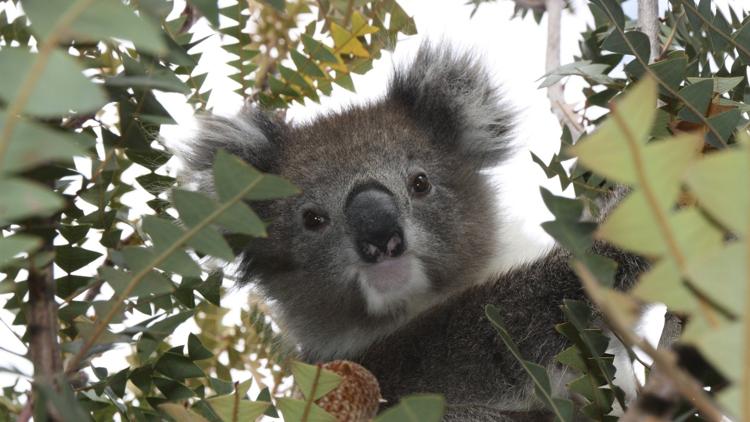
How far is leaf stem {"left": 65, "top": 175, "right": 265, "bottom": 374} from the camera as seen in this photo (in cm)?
82

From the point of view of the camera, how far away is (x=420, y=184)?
8.66 feet

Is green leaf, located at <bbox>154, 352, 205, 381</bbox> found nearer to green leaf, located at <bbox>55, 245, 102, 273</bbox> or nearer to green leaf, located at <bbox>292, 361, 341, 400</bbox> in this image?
green leaf, located at <bbox>55, 245, 102, 273</bbox>

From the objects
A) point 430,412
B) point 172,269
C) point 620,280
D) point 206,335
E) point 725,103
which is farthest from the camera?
point 206,335

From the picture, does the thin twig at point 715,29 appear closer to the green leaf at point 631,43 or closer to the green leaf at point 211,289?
the green leaf at point 631,43

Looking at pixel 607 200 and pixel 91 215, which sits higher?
pixel 91 215

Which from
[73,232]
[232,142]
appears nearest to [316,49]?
[73,232]

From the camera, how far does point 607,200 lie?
2180 millimetres

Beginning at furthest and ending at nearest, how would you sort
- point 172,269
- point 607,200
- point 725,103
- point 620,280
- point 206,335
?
1. point 206,335
2. point 607,200
3. point 620,280
4. point 725,103
5. point 172,269

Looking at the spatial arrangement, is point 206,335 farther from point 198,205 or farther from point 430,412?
point 430,412

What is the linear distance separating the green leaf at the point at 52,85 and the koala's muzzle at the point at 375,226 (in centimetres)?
184

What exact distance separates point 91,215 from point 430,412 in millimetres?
1065

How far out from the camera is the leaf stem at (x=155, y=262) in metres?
0.82

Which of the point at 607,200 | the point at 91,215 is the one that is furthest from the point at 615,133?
the point at 607,200

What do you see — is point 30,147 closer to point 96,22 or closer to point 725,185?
point 96,22
